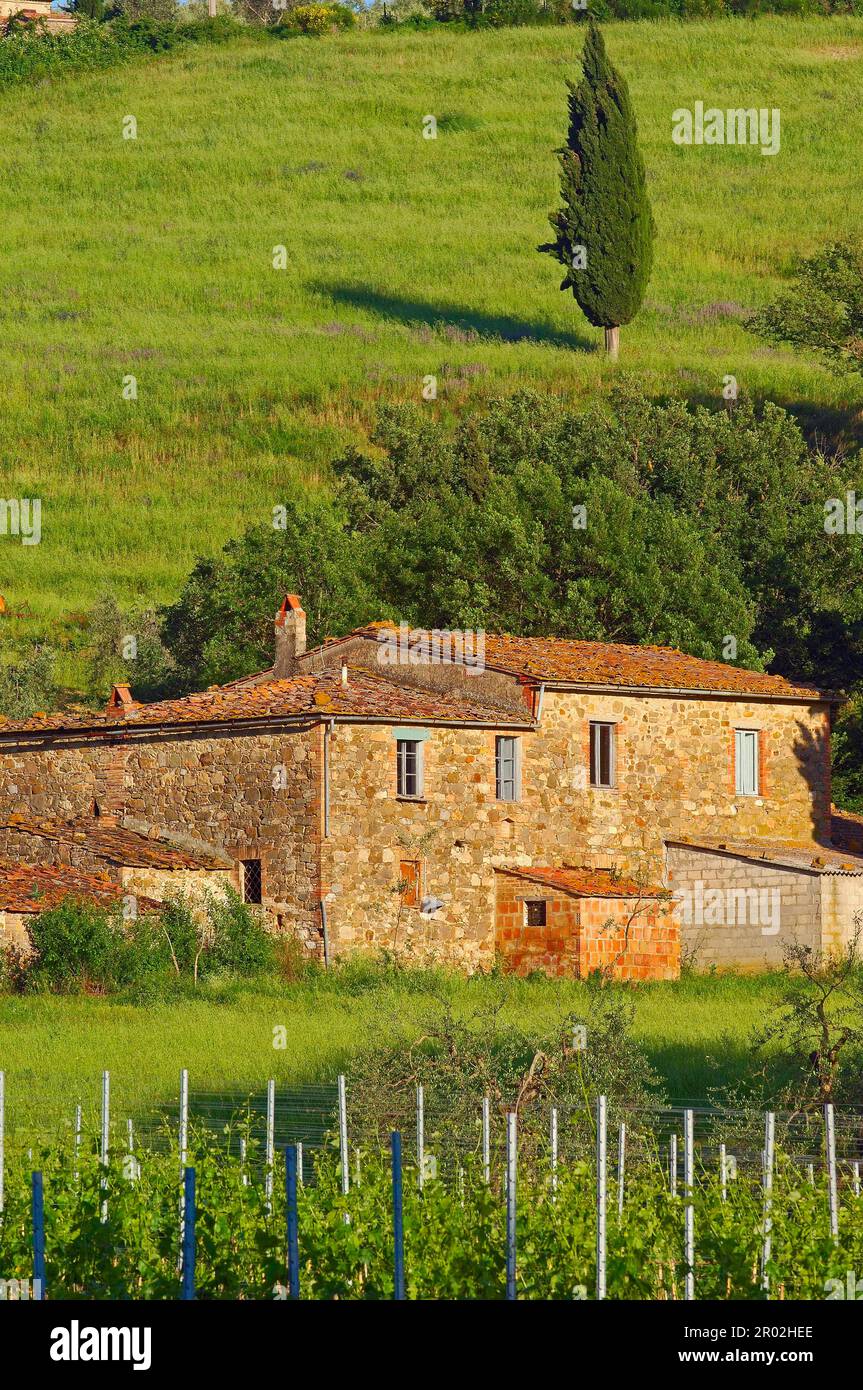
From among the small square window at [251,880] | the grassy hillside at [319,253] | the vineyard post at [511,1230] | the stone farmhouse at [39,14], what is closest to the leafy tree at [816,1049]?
the vineyard post at [511,1230]

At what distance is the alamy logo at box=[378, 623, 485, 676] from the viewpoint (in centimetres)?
4066

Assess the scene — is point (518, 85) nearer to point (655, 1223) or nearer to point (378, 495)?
point (378, 495)

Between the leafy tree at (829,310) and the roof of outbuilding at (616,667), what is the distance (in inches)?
723

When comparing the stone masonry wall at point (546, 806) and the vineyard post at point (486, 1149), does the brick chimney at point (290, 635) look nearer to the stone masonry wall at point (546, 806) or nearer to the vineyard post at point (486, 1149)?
the stone masonry wall at point (546, 806)

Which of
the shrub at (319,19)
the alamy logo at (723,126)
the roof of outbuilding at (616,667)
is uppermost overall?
the shrub at (319,19)

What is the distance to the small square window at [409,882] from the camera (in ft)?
Result: 121

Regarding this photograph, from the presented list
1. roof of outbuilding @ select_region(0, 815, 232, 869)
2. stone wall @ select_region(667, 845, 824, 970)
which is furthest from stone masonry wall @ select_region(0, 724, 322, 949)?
stone wall @ select_region(667, 845, 824, 970)

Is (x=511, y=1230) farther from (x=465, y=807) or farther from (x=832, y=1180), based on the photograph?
(x=465, y=807)

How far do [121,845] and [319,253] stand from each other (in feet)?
204

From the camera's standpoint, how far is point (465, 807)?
3759 cm

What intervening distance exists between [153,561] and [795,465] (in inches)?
751

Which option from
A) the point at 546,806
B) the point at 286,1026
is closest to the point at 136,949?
the point at 286,1026
